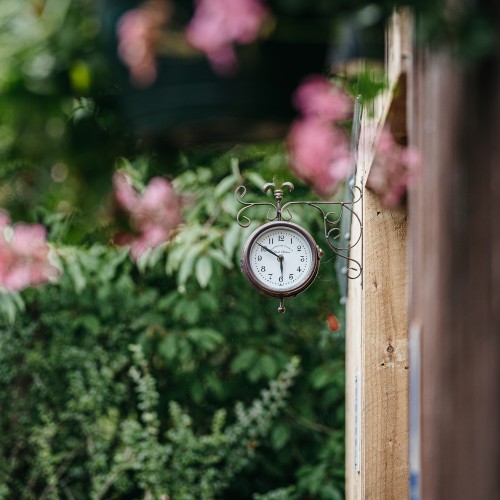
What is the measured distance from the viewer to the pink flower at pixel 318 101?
124 centimetres

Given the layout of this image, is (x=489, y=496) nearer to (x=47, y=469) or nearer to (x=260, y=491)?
(x=47, y=469)

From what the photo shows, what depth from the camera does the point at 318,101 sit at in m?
1.25

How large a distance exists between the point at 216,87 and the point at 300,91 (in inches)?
4.7

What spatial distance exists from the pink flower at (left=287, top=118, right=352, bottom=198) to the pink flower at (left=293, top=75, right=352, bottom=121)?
0.01m

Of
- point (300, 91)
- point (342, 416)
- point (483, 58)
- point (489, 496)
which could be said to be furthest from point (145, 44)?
point (342, 416)

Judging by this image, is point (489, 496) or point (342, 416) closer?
point (489, 496)

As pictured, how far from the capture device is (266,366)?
6.05 metres

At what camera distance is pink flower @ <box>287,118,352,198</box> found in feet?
4.06

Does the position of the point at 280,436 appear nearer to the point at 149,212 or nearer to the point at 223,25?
the point at 149,212

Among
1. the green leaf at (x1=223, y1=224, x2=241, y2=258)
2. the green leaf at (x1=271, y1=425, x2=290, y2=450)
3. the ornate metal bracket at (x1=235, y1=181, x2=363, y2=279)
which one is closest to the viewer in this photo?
the ornate metal bracket at (x1=235, y1=181, x2=363, y2=279)

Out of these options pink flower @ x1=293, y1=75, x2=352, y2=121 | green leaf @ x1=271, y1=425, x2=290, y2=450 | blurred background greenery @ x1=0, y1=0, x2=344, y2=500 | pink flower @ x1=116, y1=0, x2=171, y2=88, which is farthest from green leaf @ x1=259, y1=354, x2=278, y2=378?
pink flower @ x1=116, y1=0, x2=171, y2=88

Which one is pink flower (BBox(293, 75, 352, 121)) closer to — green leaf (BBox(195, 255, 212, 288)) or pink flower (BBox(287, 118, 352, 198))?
pink flower (BBox(287, 118, 352, 198))

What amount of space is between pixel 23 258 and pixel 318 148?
467 millimetres

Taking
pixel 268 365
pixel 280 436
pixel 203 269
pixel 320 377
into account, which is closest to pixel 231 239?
pixel 203 269
